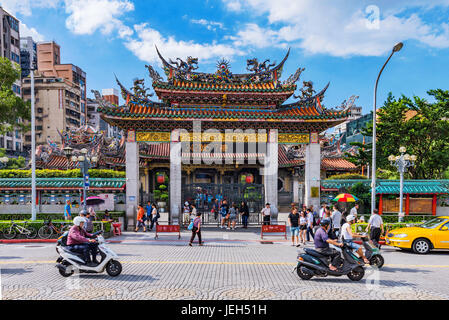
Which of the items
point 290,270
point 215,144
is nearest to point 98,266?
point 290,270

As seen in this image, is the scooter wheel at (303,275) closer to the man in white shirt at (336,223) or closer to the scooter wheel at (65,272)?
the man in white shirt at (336,223)

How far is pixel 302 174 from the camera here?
3097 centimetres

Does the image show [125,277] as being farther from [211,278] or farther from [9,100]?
[9,100]

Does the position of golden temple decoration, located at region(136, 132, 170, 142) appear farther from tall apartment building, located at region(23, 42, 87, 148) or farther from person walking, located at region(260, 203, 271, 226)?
tall apartment building, located at region(23, 42, 87, 148)

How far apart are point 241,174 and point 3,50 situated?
160 ft

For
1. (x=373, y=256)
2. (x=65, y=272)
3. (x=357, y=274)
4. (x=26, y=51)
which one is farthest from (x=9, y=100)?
(x=26, y=51)

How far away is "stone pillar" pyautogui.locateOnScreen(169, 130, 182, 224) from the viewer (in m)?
18.2

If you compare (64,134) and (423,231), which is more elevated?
(64,134)

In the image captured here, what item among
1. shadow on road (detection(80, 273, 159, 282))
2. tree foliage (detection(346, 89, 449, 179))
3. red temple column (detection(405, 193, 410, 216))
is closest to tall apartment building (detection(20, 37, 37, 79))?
tree foliage (detection(346, 89, 449, 179))

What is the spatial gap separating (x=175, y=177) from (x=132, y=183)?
2485mm

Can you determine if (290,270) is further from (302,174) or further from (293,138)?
(302,174)

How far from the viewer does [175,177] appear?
1866 centimetres

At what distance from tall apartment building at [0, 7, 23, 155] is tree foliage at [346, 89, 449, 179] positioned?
2161 inches
